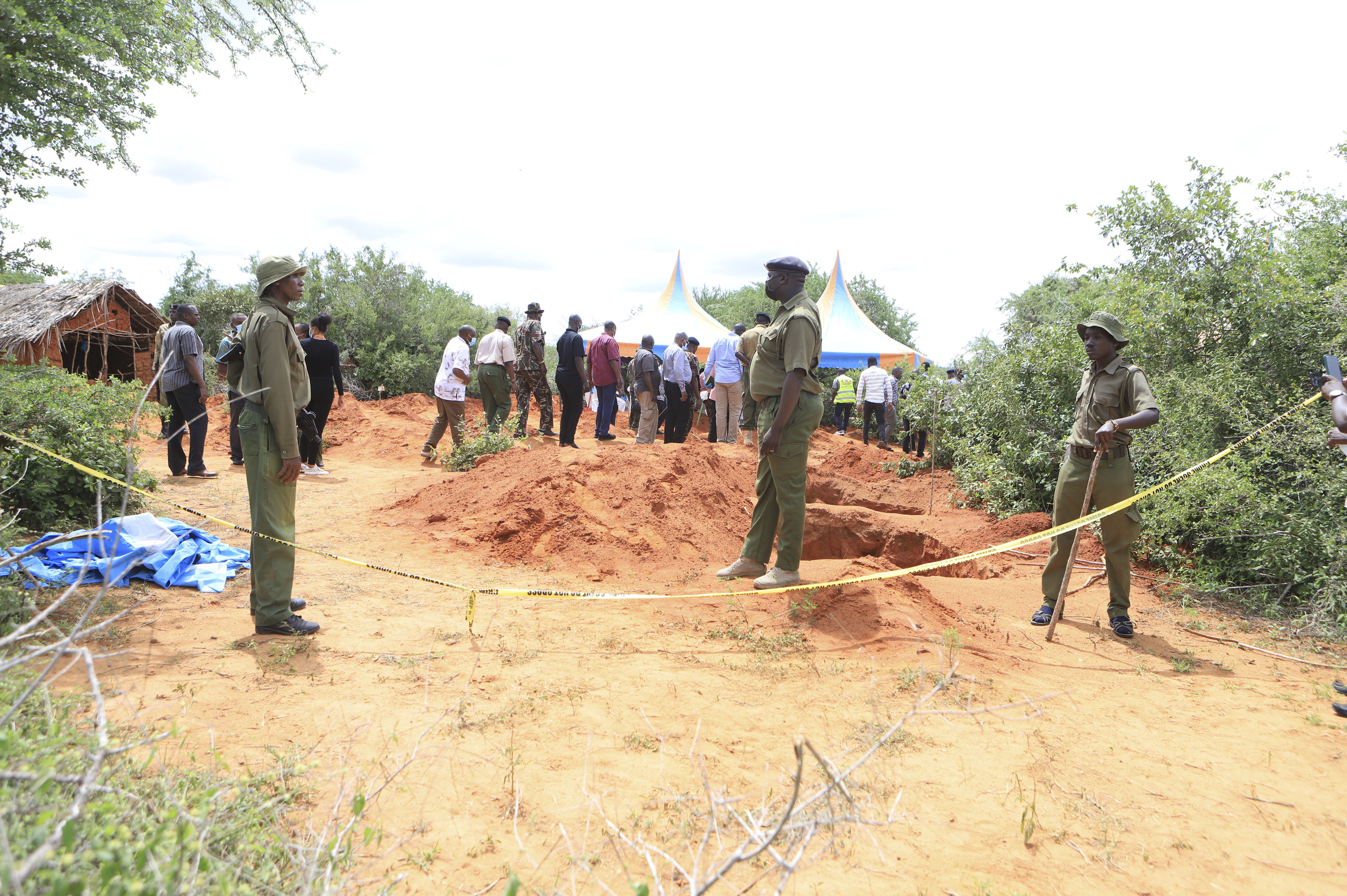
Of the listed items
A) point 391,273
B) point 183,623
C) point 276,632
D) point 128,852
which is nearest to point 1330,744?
point 128,852

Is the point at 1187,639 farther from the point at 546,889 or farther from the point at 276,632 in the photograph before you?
the point at 276,632

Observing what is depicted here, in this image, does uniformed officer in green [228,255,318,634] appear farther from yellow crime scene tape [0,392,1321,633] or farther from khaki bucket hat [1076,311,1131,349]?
khaki bucket hat [1076,311,1131,349]

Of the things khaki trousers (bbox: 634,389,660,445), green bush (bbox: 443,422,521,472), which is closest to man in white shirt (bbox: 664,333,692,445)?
khaki trousers (bbox: 634,389,660,445)

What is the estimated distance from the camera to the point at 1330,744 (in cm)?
356

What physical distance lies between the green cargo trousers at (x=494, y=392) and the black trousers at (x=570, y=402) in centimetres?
78

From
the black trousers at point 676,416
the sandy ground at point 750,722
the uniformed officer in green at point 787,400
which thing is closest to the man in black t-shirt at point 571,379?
the black trousers at point 676,416

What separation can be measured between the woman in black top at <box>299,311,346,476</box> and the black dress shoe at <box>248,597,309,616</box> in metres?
4.99

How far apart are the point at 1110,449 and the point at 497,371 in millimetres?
8090

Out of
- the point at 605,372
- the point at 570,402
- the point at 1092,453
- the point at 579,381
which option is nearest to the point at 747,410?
the point at 605,372

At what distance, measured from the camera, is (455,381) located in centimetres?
1035

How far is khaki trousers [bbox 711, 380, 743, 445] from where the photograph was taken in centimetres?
1255

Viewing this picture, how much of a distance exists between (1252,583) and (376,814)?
6496 mm

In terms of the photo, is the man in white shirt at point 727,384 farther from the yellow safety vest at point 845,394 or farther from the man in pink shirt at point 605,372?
the yellow safety vest at point 845,394

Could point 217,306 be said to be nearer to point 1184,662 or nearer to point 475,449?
point 475,449
